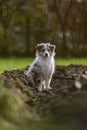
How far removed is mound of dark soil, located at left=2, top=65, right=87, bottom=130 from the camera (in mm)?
7645

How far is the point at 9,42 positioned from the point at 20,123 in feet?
63.4

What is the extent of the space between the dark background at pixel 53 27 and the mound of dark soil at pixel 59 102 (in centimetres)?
1295

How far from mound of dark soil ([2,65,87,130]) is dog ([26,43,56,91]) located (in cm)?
21

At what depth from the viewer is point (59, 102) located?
29.8ft

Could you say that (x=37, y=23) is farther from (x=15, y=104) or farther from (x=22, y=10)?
(x=15, y=104)

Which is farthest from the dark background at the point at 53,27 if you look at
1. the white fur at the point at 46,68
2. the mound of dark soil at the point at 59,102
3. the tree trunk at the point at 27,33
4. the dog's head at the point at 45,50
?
the dog's head at the point at 45,50

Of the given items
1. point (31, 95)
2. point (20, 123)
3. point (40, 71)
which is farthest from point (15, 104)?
point (40, 71)

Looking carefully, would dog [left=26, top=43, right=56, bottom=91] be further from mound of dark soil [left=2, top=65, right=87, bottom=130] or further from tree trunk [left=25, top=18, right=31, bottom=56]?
tree trunk [left=25, top=18, right=31, bottom=56]

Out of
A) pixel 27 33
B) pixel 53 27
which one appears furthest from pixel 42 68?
pixel 27 33

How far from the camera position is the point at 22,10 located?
88.9 ft

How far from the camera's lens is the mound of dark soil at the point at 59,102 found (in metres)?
7.64

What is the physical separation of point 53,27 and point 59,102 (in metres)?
17.9

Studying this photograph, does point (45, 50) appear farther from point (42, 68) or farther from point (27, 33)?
point (27, 33)

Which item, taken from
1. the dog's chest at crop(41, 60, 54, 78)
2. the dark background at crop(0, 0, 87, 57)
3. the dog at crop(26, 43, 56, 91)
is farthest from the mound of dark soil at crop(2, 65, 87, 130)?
the dark background at crop(0, 0, 87, 57)
